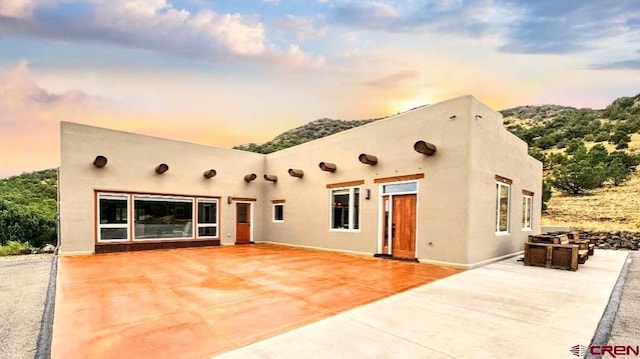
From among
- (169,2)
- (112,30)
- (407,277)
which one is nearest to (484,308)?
(407,277)

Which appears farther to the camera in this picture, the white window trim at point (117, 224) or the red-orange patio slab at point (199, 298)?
the white window trim at point (117, 224)

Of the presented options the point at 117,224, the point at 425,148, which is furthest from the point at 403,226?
the point at 117,224

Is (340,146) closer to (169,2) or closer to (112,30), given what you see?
(169,2)

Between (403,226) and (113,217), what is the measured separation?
32.1 ft

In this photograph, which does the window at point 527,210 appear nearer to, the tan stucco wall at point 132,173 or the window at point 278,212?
the window at point 278,212

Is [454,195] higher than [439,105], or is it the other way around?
[439,105]

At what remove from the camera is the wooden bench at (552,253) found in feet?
23.7

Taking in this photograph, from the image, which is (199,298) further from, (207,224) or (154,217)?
(207,224)

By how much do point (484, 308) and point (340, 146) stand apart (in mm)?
7418

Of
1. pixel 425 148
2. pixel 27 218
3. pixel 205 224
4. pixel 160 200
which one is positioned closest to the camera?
pixel 425 148

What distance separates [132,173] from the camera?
10.8 meters

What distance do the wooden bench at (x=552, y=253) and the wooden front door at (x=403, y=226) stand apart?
293cm

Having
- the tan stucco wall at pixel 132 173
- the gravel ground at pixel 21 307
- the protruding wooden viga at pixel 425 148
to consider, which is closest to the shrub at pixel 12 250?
the tan stucco wall at pixel 132 173

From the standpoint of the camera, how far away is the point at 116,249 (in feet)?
34.0
